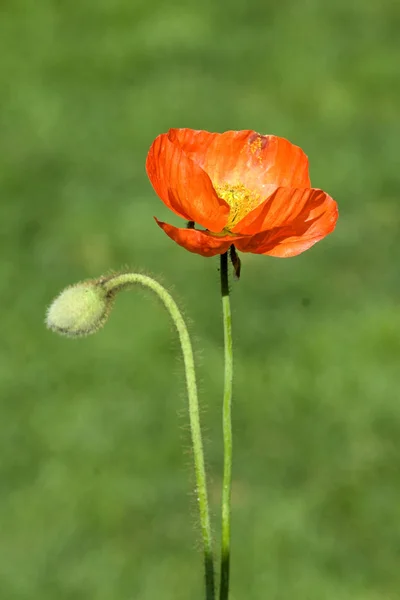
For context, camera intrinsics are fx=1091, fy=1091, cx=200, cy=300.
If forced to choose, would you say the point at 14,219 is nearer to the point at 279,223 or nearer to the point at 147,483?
the point at 147,483

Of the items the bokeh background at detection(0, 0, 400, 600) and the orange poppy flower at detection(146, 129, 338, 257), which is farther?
the bokeh background at detection(0, 0, 400, 600)

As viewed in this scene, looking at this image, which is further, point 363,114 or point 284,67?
point 284,67

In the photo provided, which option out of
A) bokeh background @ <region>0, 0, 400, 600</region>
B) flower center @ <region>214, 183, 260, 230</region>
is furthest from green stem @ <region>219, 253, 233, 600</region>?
bokeh background @ <region>0, 0, 400, 600</region>

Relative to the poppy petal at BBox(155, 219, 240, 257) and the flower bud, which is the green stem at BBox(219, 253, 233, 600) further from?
the flower bud

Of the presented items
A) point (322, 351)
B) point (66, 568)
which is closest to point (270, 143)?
point (66, 568)

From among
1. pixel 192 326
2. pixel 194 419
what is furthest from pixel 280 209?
pixel 192 326

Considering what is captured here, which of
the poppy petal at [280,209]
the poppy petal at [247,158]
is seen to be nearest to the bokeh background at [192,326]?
the poppy petal at [247,158]
